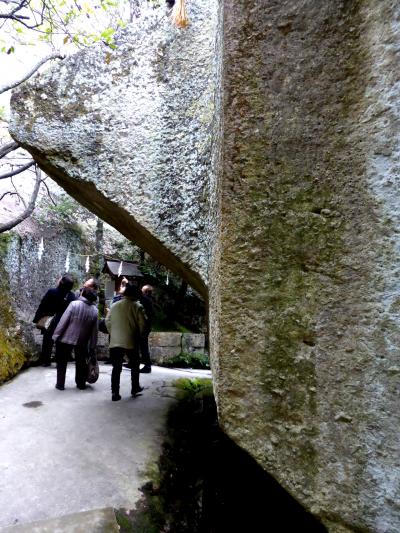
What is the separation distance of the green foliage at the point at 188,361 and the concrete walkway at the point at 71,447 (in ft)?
12.3

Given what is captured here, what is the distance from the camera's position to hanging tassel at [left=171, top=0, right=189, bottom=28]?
2.57 metres

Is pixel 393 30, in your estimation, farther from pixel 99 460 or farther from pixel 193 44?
pixel 99 460

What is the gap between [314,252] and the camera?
138 centimetres

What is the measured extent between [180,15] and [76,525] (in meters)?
3.46

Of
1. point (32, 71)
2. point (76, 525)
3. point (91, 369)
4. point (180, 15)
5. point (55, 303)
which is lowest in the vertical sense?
point (76, 525)

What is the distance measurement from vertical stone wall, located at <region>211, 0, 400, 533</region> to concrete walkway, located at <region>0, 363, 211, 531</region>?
2218mm

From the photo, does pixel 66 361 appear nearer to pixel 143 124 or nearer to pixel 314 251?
pixel 143 124

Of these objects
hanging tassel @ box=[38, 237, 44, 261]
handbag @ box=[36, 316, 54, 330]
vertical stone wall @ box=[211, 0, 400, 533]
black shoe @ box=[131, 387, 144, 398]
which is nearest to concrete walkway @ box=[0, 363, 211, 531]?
black shoe @ box=[131, 387, 144, 398]

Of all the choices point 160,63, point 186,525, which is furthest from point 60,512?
point 160,63

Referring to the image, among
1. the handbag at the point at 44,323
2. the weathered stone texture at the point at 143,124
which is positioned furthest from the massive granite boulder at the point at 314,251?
the handbag at the point at 44,323

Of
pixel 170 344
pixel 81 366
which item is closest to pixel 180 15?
pixel 81 366

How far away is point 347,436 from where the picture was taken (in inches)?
50.0

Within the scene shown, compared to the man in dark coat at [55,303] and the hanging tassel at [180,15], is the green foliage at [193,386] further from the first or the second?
the hanging tassel at [180,15]

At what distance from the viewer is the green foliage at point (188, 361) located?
9703 millimetres
